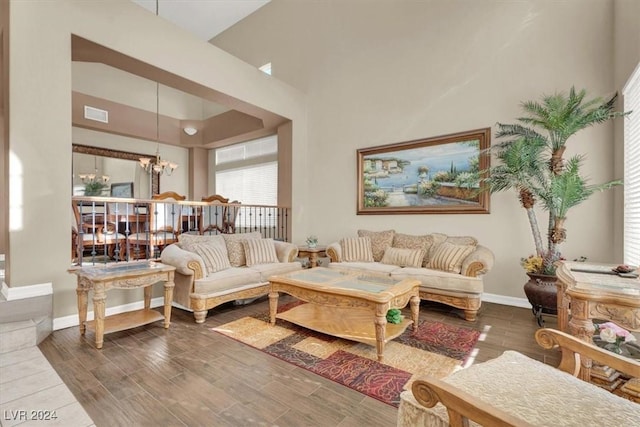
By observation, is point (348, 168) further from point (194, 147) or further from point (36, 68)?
point (194, 147)

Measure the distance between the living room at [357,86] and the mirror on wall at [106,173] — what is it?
405 centimetres

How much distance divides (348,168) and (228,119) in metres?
3.59

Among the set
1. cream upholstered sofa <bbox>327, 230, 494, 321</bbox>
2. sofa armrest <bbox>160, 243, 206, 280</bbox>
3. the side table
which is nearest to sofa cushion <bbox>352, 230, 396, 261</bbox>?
cream upholstered sofa <bbox>327, 230, 494, 321</bbox>

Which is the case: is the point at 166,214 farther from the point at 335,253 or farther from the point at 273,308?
the point at 273,308

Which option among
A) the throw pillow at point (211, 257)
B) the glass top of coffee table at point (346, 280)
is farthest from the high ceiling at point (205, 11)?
the glass top of coffee table at point (346, 280)

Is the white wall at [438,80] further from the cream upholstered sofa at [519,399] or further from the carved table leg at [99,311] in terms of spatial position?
the carved table leg at [99,311]

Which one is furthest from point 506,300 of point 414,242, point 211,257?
point 211,257

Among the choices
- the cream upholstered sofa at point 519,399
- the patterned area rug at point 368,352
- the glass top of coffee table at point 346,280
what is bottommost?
the patterned area rug at point 368,352

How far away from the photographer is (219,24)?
764 centimetres

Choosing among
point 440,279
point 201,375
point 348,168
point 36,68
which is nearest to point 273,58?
point 348,168

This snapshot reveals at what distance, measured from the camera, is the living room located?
117 inches

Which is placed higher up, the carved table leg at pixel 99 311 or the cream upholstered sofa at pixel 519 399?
the cream upholstered sofa at pixel 519 399

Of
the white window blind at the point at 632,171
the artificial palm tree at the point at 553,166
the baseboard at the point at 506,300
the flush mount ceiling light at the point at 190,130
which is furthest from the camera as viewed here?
the flush mount ceiling light at the point at 190,130

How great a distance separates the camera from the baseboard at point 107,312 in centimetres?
304
